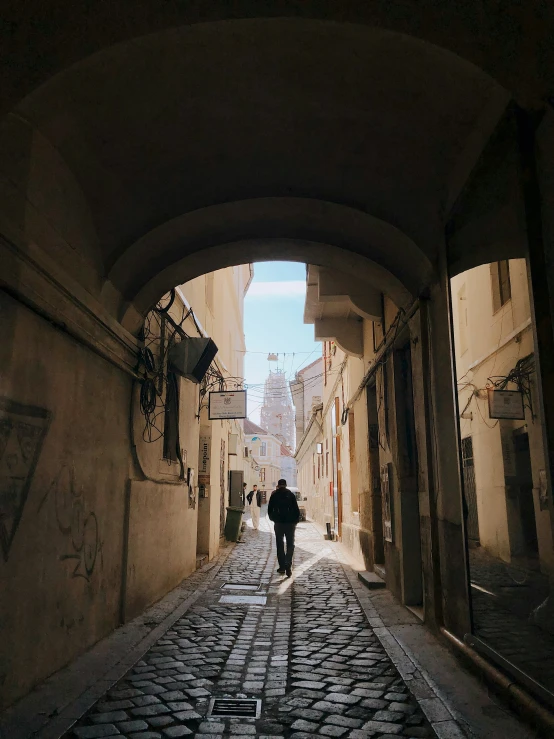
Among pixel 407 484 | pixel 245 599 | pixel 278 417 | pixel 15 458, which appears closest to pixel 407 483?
pixel 407 484

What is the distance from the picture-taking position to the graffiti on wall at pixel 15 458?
13.4ft

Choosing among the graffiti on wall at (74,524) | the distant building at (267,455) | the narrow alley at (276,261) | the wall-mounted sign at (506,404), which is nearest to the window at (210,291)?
the narrow alley at (276,261)

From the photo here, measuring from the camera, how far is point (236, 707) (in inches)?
159

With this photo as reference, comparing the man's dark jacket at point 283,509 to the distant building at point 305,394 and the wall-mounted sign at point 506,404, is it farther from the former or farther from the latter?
the distant building at point 305,394

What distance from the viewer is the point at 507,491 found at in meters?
4.32

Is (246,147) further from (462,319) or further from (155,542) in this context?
(155,542)

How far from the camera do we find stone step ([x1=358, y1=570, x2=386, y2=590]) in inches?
347

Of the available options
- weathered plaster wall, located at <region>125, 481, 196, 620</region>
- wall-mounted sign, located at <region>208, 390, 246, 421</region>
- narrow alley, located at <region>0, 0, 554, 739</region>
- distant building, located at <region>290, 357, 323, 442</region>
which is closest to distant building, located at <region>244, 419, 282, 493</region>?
distant building, located at <region>290, 357, 323, 442</region>

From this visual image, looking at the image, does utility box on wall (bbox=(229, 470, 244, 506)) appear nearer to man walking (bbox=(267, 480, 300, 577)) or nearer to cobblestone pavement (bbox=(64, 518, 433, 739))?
man walking (bbox=(267, 480, 300, 577))

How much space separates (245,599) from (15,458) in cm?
495

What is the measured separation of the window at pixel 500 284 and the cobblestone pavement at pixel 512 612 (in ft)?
6.05

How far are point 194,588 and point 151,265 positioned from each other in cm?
499

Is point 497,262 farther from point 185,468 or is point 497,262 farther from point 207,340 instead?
point 185,468

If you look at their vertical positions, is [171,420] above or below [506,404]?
above
